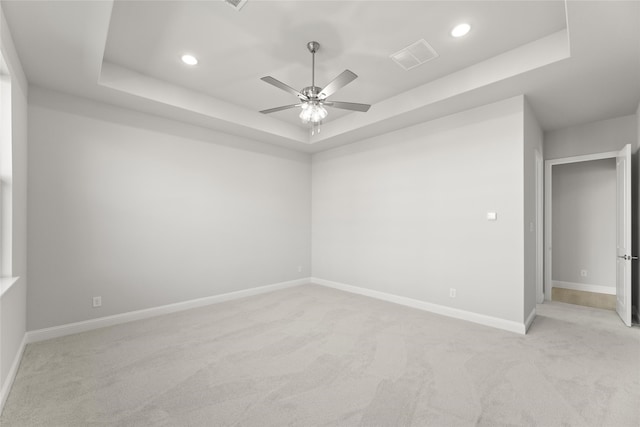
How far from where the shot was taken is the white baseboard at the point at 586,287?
4.98 meters

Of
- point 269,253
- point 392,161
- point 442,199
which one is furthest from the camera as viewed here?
point 269,253

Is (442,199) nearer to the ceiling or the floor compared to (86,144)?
nearer to the floor

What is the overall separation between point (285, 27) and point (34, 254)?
3.52 metres

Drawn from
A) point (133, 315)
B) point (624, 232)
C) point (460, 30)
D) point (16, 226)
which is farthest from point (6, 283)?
point (624, 232)

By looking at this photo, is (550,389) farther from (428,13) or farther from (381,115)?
(381,115)

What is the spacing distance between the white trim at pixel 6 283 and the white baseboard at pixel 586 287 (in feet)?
24.8

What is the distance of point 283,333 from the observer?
11.0 feet

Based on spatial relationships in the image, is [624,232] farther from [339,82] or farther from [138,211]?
[138,211]

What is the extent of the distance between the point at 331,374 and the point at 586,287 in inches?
211

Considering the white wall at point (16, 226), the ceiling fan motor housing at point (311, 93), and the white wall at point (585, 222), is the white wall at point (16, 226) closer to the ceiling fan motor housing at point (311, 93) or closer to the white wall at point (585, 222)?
the ceiling fan motor housing at point (311, 93)

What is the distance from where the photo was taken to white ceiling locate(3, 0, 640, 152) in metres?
2.35

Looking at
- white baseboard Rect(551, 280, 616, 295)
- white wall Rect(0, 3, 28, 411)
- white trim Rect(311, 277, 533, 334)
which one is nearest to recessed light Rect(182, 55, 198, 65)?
white wall Rect(0, 3, 28, 411)

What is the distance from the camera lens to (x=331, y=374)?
8.13 ft

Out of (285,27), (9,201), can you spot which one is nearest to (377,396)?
(285,27)
